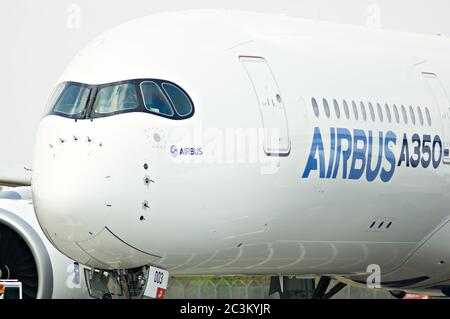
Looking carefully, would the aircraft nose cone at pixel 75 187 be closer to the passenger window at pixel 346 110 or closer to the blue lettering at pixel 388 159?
the passenger window at pixel 346 110

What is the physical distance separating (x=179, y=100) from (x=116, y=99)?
2.04 feet

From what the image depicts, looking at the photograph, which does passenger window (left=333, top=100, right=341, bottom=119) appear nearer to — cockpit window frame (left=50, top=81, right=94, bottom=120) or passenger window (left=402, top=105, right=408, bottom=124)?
passenger window (left=402, top=105, right=408, bottom=124)

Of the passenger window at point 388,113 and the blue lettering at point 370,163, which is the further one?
the passenger window at point 388,113

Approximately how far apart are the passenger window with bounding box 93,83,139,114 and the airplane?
3.98 m

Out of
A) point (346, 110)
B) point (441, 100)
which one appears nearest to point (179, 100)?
point (346, 110)

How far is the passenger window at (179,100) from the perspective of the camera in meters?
13.0

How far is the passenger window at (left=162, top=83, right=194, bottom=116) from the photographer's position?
13.0m

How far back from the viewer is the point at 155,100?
12977mm

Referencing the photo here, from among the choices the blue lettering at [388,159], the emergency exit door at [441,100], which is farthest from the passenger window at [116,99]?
the emergency exit door at [441,100]

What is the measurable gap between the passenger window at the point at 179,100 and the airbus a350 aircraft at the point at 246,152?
1 cm

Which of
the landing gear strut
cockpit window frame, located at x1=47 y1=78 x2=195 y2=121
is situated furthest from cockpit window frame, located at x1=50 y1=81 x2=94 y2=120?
the landing gear strut

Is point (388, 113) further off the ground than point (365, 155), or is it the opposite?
point (388, 113)

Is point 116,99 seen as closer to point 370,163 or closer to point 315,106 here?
point 315,106
